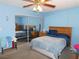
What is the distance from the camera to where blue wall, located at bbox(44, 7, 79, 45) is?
18.1 ft

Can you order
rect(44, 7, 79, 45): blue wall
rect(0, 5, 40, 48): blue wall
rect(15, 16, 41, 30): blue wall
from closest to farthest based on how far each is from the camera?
rect(0, 5, 40, 48): blue wall < rect(44, 7, 79, 45): blue wall < rect(15, 16, 41, 30): blue wall

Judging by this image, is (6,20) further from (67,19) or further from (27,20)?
(67,19)

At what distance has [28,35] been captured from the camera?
6934 mm

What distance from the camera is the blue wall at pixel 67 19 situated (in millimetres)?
5520

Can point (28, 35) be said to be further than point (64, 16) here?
Yes

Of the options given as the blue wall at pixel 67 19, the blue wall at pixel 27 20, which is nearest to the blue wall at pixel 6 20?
the blue wall at pixel 27 20

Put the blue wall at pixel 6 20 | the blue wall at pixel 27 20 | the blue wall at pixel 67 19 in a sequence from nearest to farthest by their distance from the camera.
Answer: the blue wall at pixel 6 20
the blue wall at pixel 67 19
the blue wall at pixel 27 20

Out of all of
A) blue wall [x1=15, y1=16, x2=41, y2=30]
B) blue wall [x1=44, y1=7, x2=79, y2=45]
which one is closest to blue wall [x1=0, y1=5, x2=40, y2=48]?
blue wall [x1=15, y1=16, x2=41, y2=30]

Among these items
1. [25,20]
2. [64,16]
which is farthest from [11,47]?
[64,16]

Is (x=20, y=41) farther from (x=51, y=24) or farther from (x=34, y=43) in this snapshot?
(x=51, y=24)

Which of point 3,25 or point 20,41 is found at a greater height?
point 3,25

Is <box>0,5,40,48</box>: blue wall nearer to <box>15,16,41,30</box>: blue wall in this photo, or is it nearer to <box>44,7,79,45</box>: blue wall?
<box>15,16,41,30</box>: blue wall

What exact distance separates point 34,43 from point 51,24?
266cm

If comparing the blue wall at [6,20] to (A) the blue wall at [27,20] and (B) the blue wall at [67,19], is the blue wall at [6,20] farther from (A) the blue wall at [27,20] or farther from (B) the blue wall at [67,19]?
(B) the blue wall at [67,19]
